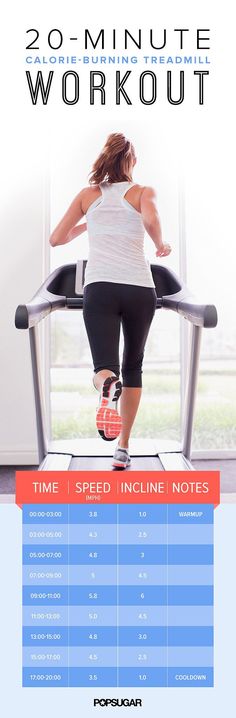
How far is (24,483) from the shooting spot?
3.10 ft

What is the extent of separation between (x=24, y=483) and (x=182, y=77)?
5.55ft

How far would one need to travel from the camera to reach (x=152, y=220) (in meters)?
1.85

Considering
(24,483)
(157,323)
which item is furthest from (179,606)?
(157,323)

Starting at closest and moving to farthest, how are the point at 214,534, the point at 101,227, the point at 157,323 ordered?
the point at 214,534
the point at 101,227
the point at 157,323

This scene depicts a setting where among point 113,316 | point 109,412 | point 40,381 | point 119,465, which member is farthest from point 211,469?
point 109,412

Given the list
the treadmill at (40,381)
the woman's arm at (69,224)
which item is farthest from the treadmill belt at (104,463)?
the woman's arm at (69,224)

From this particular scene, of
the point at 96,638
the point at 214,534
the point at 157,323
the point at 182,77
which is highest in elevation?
the point at 182,77

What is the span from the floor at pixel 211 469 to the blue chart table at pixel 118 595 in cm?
188

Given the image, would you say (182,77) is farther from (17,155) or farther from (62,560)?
(62,560)

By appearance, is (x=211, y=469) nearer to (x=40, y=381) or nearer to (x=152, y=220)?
(x=40, y=381)

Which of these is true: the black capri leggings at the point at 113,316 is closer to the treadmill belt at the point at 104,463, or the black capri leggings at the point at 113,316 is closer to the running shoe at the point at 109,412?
the running shoe at the point at 109,412

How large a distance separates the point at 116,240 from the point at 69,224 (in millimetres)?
150

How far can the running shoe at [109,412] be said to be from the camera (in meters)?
1.67

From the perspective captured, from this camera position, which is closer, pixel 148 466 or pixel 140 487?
pixel 140 487
